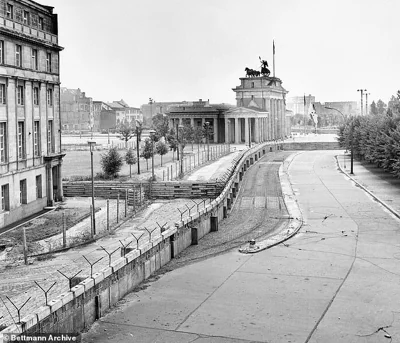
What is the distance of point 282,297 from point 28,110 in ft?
92.0

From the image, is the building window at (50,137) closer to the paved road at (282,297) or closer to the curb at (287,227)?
the curb at (287,227)

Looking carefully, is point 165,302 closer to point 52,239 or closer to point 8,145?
point 52,239

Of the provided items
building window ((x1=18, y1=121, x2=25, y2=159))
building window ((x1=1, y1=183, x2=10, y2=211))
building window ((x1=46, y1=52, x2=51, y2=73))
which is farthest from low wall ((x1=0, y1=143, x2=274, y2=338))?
building window ((x1=46, y1=52, x2=51, y2=73))

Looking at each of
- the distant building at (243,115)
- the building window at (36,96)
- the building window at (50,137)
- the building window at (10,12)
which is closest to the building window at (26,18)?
the building window at (10,12)

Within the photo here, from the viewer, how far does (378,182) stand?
60.7 meters

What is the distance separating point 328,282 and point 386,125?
39.5m

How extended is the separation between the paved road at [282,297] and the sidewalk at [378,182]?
11.8m

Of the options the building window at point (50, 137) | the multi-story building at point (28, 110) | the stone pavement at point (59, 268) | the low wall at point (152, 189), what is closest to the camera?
the stone pavement at point (59, 268)

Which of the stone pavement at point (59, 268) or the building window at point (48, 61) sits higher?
the building window at point (48, 61)

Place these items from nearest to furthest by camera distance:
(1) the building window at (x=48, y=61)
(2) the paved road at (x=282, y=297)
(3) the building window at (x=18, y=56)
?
(2) the paved road at (x=282, y=297), (3) the building window at (x=18, y=56), (1) the building window at (x=48, y=61)

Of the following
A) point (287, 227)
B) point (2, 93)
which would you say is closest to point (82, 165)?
point (2, 93)

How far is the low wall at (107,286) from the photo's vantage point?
737 inches

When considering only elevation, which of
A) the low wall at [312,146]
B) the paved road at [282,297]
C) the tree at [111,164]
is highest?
the low wall at [312,146]

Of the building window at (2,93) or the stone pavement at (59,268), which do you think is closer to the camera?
the stone pavement at (59,268)
